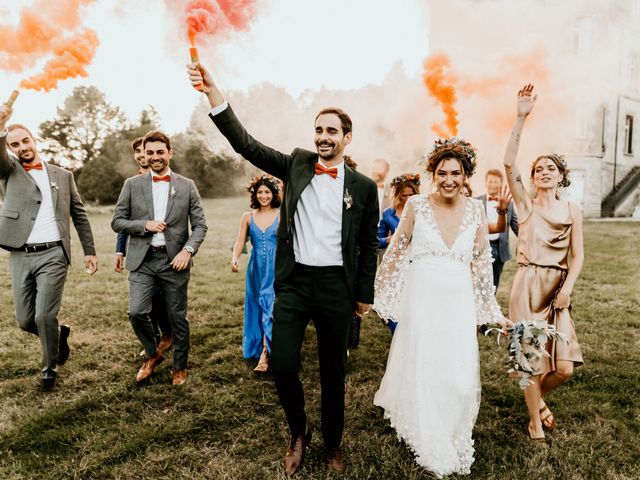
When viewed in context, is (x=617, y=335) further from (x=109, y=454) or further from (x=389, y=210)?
(x=109, y=454)

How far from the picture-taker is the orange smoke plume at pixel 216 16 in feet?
10.9

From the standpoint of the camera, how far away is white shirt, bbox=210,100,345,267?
3.68 m

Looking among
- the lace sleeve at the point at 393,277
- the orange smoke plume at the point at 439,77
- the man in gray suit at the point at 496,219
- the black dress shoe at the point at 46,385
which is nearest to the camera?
the lace sleeve at the point at 393,277

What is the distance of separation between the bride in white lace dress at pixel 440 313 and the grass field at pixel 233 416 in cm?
28

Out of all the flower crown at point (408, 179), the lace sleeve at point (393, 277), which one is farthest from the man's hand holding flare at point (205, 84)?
the flower crown at point (408, 179)

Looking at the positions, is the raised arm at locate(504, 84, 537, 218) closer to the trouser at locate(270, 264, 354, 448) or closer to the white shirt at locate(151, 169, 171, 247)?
the trouser at locate(270, 264, 354, 448)

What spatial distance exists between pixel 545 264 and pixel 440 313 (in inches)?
50.5

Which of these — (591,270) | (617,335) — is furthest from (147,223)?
(591,270)

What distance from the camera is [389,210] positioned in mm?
6984

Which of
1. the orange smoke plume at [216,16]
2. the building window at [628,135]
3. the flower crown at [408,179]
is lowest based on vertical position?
the flower crown at [408,179]

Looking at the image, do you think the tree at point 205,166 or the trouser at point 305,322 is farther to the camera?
the tree at point 205,166

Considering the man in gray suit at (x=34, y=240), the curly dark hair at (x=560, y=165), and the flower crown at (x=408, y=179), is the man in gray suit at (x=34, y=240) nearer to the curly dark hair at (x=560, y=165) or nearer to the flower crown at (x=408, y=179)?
the flower crown at (x=408, y=179)

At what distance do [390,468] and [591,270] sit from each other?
11.0 meters

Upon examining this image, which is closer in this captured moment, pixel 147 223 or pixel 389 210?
pixel 147 223
